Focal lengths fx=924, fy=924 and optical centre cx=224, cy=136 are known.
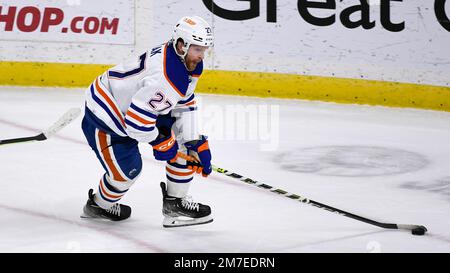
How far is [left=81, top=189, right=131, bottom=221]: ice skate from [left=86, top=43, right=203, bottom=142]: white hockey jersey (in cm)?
44

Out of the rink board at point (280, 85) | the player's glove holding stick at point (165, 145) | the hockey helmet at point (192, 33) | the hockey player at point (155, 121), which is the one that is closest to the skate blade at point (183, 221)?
the hockey player at point (155, 121)

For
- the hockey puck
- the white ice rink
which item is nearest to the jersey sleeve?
the white ice rink

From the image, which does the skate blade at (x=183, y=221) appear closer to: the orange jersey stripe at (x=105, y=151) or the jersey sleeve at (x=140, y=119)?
the orange jersey stripe at (x=105, y=151)

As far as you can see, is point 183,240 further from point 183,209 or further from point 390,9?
point 390,9

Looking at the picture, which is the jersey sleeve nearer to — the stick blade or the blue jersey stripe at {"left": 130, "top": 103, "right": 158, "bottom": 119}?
the blue jersey stripe at {"left": 130, "top": 103, "right": 158, "bottom": 119}

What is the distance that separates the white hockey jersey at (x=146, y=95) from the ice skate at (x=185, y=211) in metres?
0.34

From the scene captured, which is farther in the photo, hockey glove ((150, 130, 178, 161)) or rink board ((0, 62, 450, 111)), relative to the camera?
rink board ((0, 62, 450, 111))

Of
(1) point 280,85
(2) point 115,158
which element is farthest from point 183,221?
(1) point 280,85

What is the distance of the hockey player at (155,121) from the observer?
390cm

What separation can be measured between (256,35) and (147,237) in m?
3.39

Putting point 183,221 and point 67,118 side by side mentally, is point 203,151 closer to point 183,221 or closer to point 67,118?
point 183,221

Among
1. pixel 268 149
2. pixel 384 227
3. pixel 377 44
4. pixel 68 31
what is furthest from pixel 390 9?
pixel 384 227

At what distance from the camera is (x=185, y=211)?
14.3 ft

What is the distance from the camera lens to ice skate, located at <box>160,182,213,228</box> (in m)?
4.34
